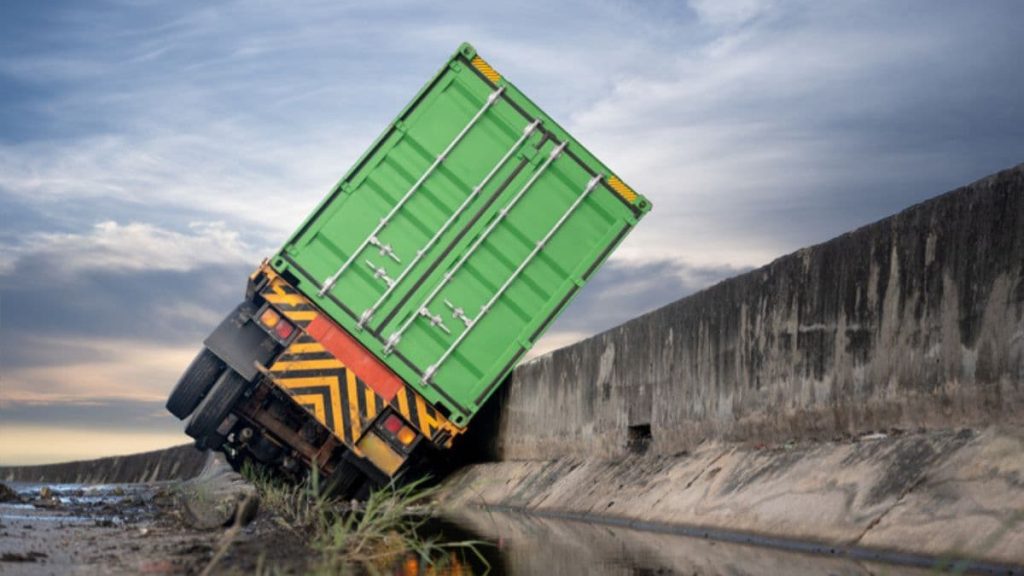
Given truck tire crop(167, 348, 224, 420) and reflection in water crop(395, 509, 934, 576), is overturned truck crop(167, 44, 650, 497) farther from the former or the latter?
reflection in water crop(395, 509, 934, 576)

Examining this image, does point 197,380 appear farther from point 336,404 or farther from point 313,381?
point 336,404

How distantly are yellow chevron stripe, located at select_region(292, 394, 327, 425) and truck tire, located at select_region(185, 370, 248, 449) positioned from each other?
61cm

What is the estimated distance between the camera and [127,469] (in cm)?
3173

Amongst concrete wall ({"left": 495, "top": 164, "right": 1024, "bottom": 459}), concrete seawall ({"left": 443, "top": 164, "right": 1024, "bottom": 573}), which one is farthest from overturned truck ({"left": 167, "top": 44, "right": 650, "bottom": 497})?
concrete seawall ({"left": 443, "top": 164, "right": 1024, "bottom": 573})

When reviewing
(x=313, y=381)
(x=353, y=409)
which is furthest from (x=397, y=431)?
(x=313, y=381)

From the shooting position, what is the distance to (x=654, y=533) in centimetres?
771

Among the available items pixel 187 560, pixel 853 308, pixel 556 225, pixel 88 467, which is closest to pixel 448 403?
pixel 556 225

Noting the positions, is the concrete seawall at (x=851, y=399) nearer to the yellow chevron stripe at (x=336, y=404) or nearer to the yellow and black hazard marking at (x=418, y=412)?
the yellow and black hazard marking at (x=418, y=412)

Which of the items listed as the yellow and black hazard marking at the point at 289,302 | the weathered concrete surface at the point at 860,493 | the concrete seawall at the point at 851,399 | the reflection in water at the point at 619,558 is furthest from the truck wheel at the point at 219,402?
the reflection in water at the point at 619,558

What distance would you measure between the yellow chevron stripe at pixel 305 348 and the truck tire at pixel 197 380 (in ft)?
3.03

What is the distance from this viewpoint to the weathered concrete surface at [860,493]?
5.30m

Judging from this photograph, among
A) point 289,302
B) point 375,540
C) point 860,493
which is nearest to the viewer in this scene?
point 860,493

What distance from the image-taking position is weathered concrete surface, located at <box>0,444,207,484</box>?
28719mm

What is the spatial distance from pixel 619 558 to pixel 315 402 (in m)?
5.97
